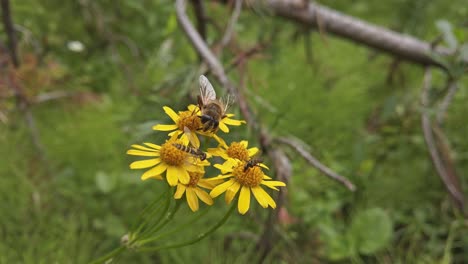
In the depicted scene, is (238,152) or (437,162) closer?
(238,152)

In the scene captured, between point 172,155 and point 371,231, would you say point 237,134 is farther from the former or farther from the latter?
point 371,231

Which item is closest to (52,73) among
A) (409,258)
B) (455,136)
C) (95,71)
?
(95,71)

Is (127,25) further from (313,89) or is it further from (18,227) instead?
(18,227)

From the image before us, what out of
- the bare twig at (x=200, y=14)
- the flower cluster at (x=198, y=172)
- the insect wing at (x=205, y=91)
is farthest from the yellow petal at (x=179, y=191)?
the bare twig at (x=200, y=14)

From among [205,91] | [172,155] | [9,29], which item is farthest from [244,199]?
[9,29]

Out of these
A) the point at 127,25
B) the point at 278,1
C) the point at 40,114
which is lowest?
the point at 40,114

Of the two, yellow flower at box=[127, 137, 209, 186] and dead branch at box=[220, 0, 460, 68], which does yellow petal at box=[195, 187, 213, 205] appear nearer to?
yellow flower at box=[127, 137, 209, 186]
